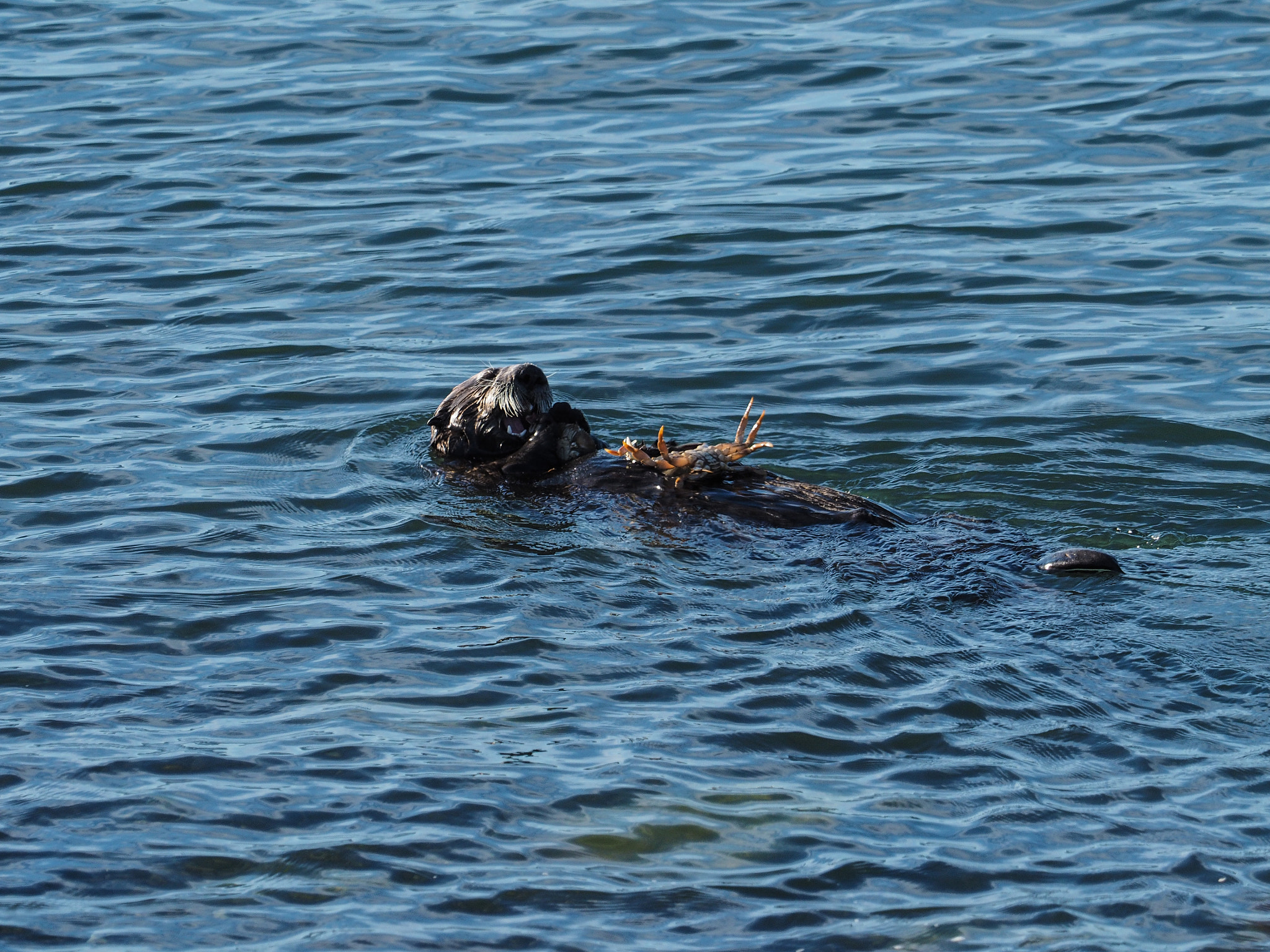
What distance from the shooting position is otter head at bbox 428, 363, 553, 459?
7.09 meters

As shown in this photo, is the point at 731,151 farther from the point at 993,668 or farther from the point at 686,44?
the point at 993,668

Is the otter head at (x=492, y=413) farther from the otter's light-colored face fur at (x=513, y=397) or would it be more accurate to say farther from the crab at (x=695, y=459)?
the crab at (x=695, y=459)

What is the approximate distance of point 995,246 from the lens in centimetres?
1064

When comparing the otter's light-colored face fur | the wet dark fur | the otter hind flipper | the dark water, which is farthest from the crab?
the otter hind flipper

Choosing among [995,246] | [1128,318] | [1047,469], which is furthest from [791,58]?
[1047,469]

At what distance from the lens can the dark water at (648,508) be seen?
4.40 metres

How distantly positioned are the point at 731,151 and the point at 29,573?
7589 millimetres

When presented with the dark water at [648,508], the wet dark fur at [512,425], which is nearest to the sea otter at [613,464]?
the wet dark fur at [512,425]

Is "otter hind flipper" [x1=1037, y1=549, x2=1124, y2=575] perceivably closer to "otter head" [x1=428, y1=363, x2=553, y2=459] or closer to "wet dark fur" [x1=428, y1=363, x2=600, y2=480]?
"wet dark fur" [x1=428, y1=363, x2=600, y2=480]

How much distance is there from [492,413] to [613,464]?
682mm

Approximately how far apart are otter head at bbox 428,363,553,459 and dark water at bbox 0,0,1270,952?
0.24m

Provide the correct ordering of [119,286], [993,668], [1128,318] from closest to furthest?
[993,668], [1128,318], [119,286]

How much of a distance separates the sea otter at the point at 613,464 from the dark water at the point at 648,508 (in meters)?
0.13

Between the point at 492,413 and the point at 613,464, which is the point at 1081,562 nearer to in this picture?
the point at 613,464
